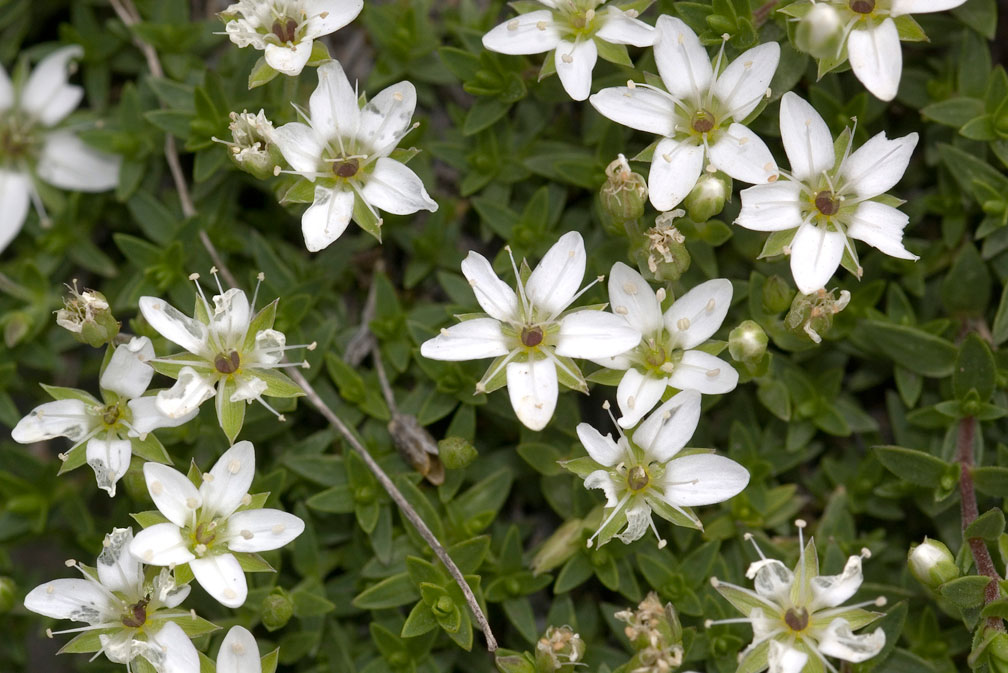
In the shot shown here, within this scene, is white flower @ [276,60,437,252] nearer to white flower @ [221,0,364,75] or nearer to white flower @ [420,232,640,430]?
white flower @ [221,0,364,75]

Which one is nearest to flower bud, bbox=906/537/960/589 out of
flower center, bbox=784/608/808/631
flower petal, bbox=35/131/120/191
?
flower center, bbox=784/608/808/631

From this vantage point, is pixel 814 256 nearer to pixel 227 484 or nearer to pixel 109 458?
pixel 227 484

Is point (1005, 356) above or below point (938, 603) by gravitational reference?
above

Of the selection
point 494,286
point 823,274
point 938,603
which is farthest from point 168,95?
point 938,603

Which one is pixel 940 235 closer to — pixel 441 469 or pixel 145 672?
pixel 441 469

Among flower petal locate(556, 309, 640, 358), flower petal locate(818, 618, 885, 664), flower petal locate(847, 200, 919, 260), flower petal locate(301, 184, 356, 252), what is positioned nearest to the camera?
flower petal locate(818, 618, 885, 664)
